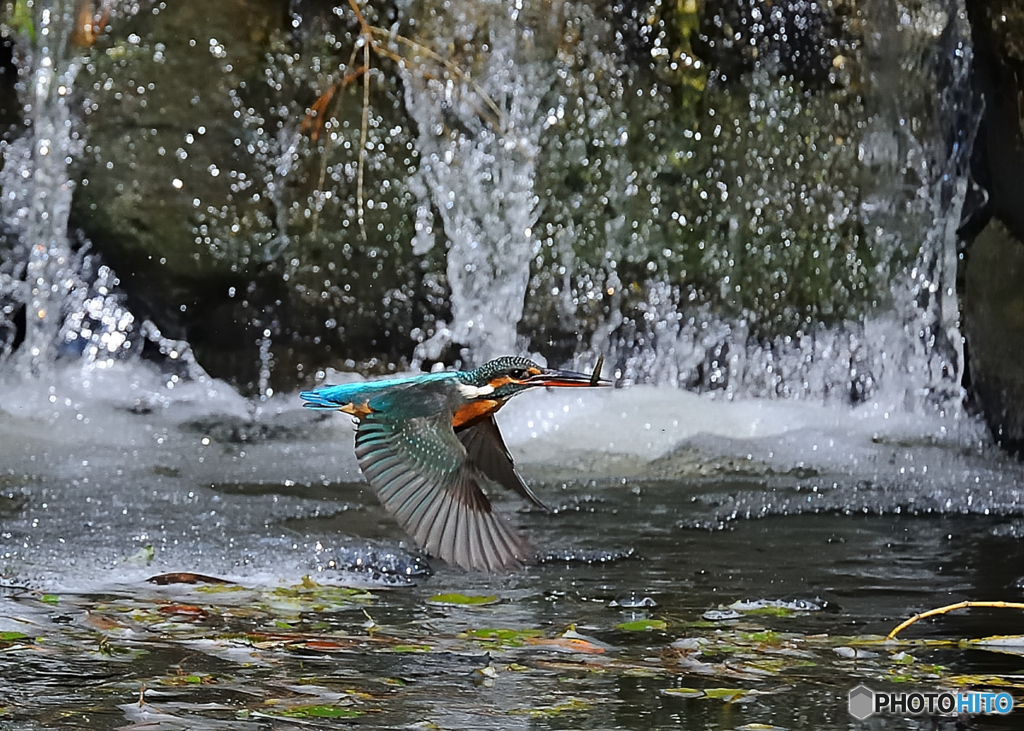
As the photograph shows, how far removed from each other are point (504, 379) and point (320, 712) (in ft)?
2.79

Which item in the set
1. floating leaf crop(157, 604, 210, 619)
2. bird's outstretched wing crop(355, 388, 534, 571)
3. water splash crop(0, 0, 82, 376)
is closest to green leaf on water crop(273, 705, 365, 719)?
bird's outstretched wing crop(355, 388, 534, 571)

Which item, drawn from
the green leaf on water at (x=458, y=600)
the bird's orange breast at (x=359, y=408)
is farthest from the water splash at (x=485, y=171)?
the bird's orange breast at (x=359, y=408)

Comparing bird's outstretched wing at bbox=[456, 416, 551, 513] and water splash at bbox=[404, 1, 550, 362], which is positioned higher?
water splash at bbox=[404, 1, 550, 362]

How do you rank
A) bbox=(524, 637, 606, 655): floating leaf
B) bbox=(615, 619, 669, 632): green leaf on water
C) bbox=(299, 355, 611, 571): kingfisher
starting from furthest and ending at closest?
bbox=(615, 619, 669, 632): green leaf on water, bbox=(524, 637, 606, 655): floating leaf, bbox=(299, 355, 611, 571): kingfisher

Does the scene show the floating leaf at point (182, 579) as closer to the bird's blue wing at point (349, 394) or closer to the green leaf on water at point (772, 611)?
the bird's blue wing at point (349, 394)

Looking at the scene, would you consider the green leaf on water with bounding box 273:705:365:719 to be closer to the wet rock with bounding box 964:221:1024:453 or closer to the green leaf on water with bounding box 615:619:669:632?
the green leaf on water with bounding box 615:619:669:632

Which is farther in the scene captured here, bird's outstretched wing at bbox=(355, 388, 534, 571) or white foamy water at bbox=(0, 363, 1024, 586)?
white foamy water at bbox=(0, 363, 1024, 586)

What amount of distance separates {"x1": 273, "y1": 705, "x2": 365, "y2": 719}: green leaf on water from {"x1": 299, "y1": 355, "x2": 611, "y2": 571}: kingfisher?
1.37 feet

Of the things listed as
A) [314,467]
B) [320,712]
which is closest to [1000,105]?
[314,467]

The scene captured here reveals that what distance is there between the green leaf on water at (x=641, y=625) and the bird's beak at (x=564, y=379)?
71 cm

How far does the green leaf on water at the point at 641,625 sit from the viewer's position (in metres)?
3.37

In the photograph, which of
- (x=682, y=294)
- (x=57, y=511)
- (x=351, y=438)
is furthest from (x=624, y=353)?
(x=57, y=511)

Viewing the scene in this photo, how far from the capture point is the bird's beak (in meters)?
2.84

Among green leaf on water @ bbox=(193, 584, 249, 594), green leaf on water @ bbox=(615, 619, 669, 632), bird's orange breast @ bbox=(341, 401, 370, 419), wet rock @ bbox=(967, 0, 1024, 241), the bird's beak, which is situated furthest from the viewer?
wet rock @ bbox=(967, 0, 1024, 241)
